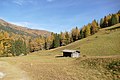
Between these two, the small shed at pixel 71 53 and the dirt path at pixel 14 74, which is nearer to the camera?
the dirt path at pixel 14 74

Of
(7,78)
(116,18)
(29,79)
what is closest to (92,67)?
(29,79)

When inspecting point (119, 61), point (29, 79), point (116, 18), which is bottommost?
point (29, 79)

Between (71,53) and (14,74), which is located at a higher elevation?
(71,53)

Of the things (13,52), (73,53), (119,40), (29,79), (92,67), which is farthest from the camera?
(13,52)

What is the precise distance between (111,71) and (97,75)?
2.50m

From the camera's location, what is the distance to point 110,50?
78000mm

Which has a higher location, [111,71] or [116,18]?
[116,18]

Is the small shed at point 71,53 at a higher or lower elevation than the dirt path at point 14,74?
higher

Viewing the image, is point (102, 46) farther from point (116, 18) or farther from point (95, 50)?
point (116, 18)

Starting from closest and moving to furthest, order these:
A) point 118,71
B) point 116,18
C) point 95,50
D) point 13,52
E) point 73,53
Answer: point 118,71 < point 73,53 < point 95,50 < point 13,52 < point 116,18

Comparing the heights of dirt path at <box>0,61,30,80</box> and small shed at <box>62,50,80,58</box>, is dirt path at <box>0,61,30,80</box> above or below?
below

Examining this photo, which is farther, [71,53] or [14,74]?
[71,53]

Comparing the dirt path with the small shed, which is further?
the small shed

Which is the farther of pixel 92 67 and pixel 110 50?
pixel 110 50
